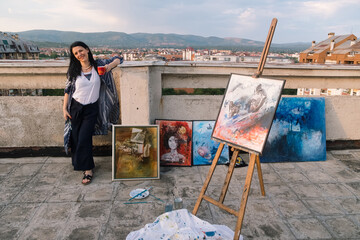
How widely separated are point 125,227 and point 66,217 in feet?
2.36

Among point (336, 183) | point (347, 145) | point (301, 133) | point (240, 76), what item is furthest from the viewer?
point (347, 145)

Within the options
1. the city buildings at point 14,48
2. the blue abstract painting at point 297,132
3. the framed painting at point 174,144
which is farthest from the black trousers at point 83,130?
the city buildings at point 14,48

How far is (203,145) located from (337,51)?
6439 cm

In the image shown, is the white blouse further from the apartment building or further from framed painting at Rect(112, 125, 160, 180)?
the apartment building

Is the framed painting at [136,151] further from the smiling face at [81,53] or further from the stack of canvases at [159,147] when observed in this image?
the smiling face at [81,53]

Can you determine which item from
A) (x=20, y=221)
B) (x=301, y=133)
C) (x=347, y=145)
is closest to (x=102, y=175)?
(x=20, y=221)

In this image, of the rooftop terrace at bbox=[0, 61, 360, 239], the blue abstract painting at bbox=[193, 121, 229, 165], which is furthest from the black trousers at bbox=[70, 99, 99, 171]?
the blue abstract painting at bbox=[193, 121, 229, 165]

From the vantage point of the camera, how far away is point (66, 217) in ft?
9.34

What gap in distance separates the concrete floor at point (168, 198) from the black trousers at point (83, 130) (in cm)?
28

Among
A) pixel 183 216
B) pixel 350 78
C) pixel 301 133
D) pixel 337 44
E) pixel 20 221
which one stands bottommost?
pixel 20 221

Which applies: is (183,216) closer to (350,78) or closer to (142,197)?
(142,197)

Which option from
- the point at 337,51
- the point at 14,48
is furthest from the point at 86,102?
the point at 14,48

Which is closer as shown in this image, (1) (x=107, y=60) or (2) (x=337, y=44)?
(1) (x=107, y=60)

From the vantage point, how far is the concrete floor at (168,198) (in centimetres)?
267
